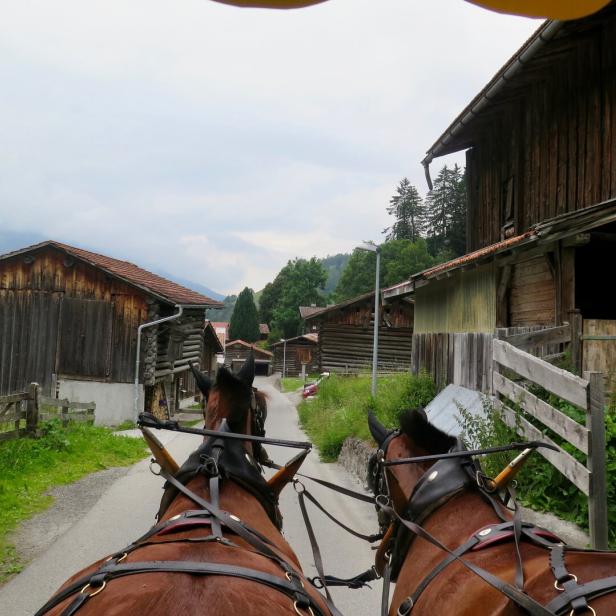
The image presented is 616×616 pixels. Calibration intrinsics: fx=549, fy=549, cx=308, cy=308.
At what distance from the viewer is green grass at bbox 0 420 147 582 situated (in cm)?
717

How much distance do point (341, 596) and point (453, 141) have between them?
1072 centimetres

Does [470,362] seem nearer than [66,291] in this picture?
Yes

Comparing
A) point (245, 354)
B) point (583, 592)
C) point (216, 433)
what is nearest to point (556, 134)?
point (216, 433)

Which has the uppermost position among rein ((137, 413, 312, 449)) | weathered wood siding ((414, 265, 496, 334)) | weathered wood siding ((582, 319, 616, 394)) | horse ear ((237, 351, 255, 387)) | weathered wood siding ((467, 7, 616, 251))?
weathered wood siding ((467, 7, 616, 251))

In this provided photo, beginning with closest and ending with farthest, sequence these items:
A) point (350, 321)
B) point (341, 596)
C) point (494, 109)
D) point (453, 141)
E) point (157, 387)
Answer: point (341, 596), point (494, 109), point (453, 141), point (157, 387), point (350, 321)

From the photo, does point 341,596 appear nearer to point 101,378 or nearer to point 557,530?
point 557,530

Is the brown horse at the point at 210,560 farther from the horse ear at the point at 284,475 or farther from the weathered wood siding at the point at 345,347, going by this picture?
the weathered wood siding at the point at 345,347

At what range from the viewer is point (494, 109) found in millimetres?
11547

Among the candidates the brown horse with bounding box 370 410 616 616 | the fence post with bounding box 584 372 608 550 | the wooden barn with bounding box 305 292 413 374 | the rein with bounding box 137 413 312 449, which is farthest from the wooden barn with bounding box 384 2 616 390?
the wooden barn with bounding box 305 292 413 374

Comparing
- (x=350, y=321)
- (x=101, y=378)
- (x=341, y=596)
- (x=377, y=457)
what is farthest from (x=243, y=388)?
(x=350, y=321)

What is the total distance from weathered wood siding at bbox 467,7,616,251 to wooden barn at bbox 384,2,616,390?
2 centimetres

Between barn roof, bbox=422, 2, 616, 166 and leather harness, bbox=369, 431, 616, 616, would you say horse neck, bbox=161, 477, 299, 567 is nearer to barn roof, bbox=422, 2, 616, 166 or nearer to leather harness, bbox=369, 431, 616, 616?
leather harness, bbox=369, 431, 616, 616

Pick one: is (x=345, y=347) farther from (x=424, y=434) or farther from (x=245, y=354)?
(x=245, y=354)

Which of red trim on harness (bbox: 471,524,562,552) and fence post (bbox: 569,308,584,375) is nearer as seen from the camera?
red trim on harness (bbox: 471,524,562,552)
